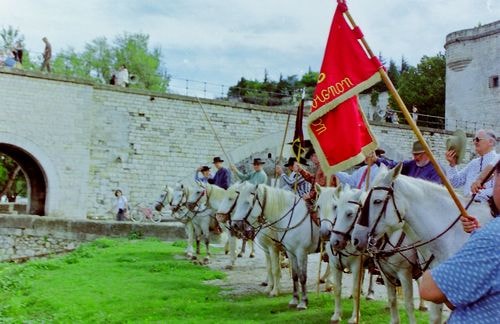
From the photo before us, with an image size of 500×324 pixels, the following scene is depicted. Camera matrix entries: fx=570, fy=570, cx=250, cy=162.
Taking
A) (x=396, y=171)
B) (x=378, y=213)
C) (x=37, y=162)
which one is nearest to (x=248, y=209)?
(x=378, y=213)

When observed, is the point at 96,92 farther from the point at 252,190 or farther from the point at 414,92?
the point at 414,92

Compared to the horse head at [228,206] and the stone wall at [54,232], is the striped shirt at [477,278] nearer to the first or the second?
the horse head at [228,206]

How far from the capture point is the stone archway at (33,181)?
22000 millimetres

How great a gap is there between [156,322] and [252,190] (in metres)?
2.55

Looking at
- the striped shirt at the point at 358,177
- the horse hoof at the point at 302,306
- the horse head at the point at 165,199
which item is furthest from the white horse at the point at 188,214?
the horse hoof at the point at 302,306

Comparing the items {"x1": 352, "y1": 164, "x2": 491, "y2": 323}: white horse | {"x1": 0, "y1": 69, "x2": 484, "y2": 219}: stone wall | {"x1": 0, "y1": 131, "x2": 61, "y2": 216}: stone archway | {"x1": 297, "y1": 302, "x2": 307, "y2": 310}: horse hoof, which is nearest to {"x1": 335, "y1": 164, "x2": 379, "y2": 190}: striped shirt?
{"x1": 297, "y1": 302, "x2": 307, "y2": 310}: horse hoof

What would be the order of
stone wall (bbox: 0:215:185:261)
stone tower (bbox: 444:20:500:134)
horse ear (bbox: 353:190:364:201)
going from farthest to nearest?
stone tower (bbox: 444:20:500:134), stone wall (bbox: 0:215:185:261), horse ear (bbox: 353:190:364:201)

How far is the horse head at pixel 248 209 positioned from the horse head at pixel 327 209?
4.97ft

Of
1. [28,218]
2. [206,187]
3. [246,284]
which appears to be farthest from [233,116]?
[246,284]

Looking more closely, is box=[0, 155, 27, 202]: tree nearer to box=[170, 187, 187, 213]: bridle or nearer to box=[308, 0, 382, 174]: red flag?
box=[170, 187, 187, 213]: bridle

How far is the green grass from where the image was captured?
6.97 m

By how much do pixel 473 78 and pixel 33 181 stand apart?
82.7ft

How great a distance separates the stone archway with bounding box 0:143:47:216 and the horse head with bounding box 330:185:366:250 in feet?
59.1

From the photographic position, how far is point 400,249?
212 inches
